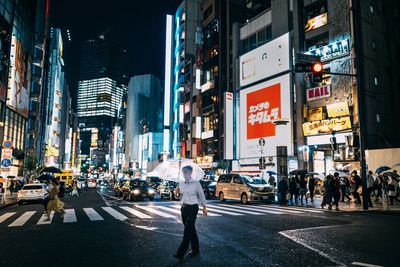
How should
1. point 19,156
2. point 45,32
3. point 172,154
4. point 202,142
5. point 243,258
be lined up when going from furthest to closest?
point 172,154 < point 45,32 < point 202,142 < point 19,156 < point 243,258

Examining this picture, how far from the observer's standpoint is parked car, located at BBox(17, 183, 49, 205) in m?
22.3

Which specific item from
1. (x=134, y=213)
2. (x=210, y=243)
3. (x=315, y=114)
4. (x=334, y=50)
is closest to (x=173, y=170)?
(x=210, y=243)

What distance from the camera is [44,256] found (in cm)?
658

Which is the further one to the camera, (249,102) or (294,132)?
(249,102)

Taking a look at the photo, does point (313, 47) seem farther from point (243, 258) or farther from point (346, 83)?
point (243, 258)

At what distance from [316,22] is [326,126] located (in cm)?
1068

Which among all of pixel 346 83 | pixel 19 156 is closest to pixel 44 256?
pixel 346 83

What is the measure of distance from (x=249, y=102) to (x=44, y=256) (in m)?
36.3

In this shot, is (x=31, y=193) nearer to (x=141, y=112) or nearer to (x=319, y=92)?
(x=319, y=92)

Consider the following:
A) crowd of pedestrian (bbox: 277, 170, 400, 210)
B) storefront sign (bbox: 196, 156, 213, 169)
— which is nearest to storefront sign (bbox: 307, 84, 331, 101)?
crowd of pedestrian (bbox: 277, 170, 400, 210)

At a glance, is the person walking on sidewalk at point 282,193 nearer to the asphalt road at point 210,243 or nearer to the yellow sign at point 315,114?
the asphalt road at point 210,243

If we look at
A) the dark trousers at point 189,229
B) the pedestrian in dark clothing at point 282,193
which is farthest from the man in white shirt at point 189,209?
the pedestrian in dark clothing at point 282,193

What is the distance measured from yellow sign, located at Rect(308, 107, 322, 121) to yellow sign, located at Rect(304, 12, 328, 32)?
26.5ft

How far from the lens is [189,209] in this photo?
6598mm
